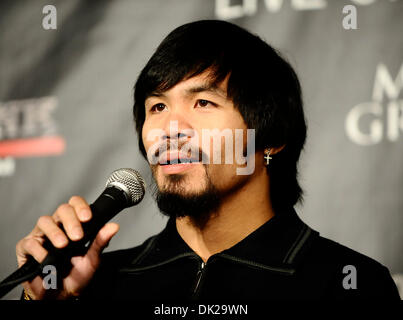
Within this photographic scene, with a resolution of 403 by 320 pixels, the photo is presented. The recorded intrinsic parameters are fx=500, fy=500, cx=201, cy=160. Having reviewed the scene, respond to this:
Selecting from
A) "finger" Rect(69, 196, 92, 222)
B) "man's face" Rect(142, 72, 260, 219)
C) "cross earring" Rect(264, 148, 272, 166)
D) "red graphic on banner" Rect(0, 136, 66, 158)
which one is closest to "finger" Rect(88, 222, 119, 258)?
"finger" Rect(69, 196, 92, 222)

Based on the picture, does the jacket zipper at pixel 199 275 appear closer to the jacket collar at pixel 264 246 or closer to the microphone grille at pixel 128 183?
the jacket collar at pixel 264 246

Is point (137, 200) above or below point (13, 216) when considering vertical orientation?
above

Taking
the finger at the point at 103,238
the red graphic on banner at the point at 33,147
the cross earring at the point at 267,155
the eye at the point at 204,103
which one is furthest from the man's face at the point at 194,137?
the red graphic on banner at the point at 33,147

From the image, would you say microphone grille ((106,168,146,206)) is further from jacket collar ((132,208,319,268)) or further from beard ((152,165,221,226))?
jacket collar ((132,208,319,268))

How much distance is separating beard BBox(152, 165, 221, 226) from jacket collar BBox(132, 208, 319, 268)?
0.39 feet

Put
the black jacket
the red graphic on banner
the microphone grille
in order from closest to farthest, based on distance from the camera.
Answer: the microphone grille → the black jacket → the red graphic on banner

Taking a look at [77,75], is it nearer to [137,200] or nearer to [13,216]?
[13,216]

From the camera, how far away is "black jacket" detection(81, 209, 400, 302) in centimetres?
132

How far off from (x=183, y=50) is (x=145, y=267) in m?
0.66

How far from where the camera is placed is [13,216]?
228 cm

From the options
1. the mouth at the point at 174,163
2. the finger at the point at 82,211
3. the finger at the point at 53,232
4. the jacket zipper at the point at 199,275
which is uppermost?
the mouth at the point at 174,163

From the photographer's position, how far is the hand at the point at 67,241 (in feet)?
3.37

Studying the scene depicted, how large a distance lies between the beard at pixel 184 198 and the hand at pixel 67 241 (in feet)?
0.77
